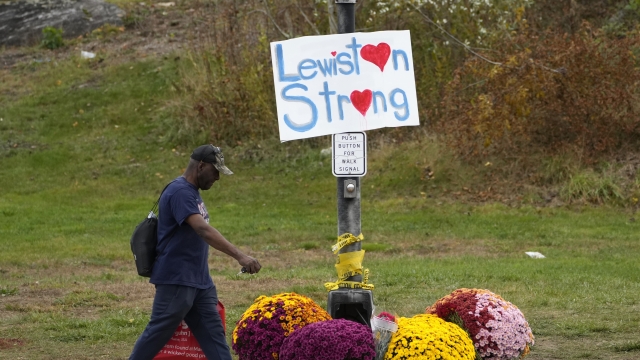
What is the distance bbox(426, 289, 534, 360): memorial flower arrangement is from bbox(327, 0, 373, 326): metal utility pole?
68cm

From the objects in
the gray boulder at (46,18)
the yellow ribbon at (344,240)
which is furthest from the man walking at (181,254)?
the gray boulder at (46,18)

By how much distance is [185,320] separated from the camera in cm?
689

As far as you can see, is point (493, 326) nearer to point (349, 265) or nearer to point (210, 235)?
point (349, 265)

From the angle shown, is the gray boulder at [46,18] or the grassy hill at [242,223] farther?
the gray boulder at [46,18]

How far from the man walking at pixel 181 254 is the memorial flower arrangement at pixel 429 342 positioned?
1027 millimetres

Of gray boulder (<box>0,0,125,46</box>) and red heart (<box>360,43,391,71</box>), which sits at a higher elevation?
gray boulder (<box>0,0,125,46</box>)

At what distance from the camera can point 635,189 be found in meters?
17.1

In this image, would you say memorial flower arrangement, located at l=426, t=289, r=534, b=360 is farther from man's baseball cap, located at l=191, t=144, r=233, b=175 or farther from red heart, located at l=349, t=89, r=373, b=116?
man's baseball cap, located at l=191, t=144, r=233, b=175

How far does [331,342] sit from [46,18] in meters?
26.6

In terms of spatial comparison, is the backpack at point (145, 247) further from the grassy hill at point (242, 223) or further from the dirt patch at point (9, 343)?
the dirt patch at point (9, 343)

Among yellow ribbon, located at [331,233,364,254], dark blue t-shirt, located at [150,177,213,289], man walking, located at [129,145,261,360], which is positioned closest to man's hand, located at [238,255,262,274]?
man walking, located at [129,145,261,360]

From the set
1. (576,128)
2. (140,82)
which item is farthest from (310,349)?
(140,82)

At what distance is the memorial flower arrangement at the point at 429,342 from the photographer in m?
6.40

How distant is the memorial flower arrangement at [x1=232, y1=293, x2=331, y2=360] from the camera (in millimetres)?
6934
